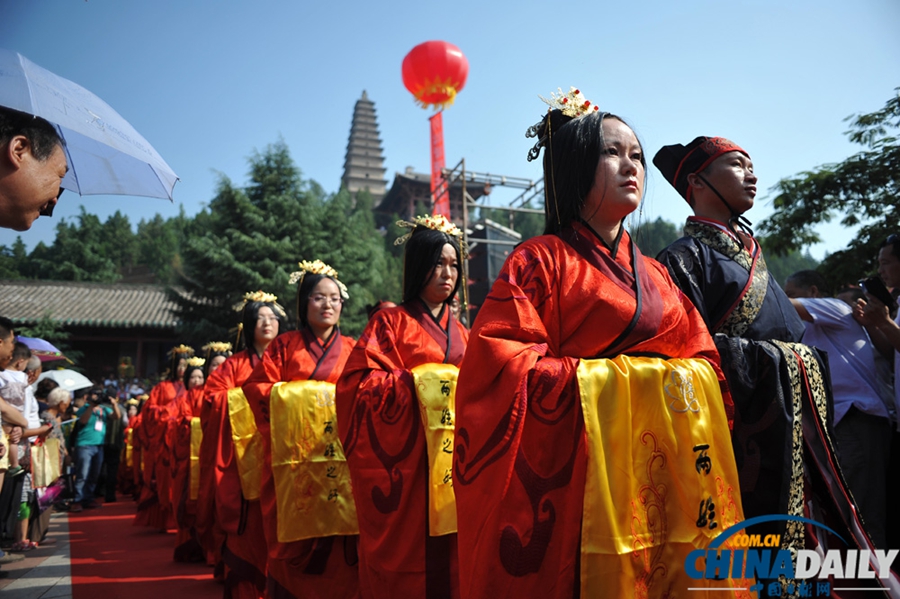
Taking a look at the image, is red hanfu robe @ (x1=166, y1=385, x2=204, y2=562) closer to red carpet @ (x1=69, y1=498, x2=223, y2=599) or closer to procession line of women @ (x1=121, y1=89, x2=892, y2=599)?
red carpet @ (x1=69, y1=498, x2=223, y2=599)

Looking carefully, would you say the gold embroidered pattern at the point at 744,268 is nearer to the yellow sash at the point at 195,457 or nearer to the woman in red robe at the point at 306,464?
the woman in red robe at the point at 306,464

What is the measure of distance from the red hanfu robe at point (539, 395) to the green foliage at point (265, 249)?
49.3ft

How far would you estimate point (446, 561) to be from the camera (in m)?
2.96

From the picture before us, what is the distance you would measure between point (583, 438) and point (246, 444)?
3.61 m

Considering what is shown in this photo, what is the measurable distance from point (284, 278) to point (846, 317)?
14518 millimetres

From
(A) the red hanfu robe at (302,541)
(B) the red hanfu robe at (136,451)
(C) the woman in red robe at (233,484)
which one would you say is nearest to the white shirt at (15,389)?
(C) the woman in red robe at (233,484)

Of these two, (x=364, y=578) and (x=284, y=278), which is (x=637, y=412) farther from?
(x=284, y=278)

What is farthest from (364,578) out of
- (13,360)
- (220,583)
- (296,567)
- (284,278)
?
(284,278)

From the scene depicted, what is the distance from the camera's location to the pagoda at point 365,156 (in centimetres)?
6944

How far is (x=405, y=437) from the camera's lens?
10.3 ft

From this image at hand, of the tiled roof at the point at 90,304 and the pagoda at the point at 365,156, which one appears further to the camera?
the pagoda at the point at 365,156

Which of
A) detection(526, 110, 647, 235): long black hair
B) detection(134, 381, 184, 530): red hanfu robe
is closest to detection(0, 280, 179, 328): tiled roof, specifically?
detection(134, 381, 184, 530): red hanfu robe

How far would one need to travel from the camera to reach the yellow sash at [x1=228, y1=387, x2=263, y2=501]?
4582 mm

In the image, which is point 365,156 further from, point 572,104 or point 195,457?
point 572,104
